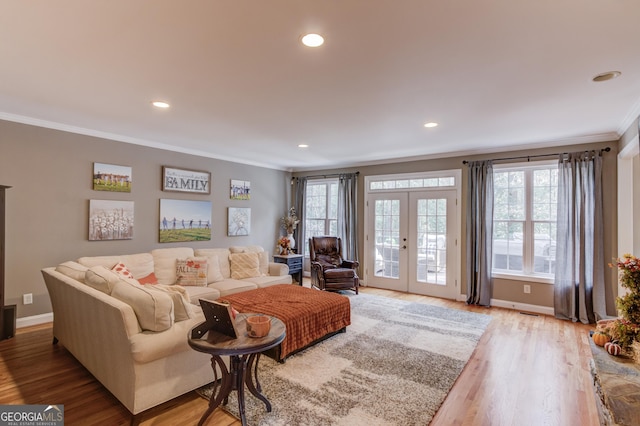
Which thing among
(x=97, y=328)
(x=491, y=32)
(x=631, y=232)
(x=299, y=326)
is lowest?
(x=299, y=326)

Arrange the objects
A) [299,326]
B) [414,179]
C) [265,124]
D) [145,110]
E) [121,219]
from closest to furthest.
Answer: [299,326] < [145,110] < [265,124] < [121,219] < [414,179]

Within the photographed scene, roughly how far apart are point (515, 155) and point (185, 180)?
17.9 ft

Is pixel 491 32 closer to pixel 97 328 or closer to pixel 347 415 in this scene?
pixel 347 415

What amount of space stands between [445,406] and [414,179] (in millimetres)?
4347

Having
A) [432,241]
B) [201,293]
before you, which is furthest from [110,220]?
[432,241]

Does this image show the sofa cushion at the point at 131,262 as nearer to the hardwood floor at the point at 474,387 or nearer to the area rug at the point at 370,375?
the hardwood floor at the point at 474,387

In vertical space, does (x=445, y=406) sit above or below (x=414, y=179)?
below

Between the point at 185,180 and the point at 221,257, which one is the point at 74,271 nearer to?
the point at 221,257

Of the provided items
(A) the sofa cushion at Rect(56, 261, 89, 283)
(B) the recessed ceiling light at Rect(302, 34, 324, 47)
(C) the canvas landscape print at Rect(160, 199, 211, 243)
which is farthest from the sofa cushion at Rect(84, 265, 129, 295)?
(C) the canvas landscape print at Rect(160, 199, 211, 243)

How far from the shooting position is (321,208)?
7449mm

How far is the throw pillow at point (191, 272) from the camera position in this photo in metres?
4.36

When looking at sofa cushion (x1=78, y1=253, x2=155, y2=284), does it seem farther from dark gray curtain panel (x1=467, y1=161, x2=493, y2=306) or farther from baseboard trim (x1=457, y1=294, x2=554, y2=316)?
baseboard trim (x1=457, y1=294, x2=554, y2=316)

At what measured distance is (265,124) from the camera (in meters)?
4.03

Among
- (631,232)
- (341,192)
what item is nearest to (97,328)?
(341,192)
